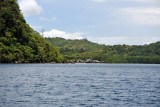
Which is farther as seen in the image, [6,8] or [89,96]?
[6,8]

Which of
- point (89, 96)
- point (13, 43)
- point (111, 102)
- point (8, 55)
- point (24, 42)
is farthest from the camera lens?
point (24, 42)

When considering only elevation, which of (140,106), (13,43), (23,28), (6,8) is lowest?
(140,106)

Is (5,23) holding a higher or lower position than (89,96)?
higher

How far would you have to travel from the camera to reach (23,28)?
195 m

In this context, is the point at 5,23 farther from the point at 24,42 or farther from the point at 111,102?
the point at 111,102

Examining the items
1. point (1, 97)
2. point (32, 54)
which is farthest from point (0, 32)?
point (1, 97)

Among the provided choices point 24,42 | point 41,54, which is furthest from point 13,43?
point 41,54

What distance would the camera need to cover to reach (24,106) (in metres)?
28.8

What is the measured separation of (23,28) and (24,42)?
12.1m

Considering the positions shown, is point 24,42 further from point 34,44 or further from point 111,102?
point 111,102

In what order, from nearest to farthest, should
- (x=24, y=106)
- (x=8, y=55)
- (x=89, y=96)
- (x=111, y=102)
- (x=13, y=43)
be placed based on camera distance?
(x=24, y=106) < (x=111, y=102) < (x=89, y=96) < (x=8, y=55) < (x=13, y=43)

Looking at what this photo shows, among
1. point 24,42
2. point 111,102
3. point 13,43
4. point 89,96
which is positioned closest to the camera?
point 111,102

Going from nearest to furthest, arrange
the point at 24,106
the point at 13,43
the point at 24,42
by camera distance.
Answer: the point at 24,106 → the point at 13,43 → the point at 24,42

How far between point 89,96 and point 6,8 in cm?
16301
